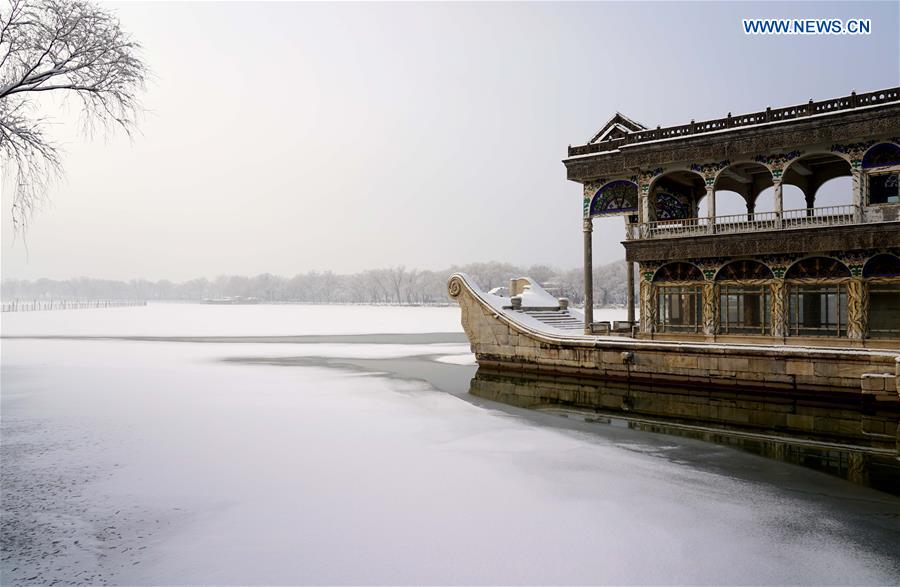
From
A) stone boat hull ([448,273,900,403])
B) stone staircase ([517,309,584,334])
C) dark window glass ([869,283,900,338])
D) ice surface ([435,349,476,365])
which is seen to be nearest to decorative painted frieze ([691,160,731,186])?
dark window glass ([869,283,900,338])

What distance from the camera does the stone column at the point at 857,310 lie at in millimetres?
18422

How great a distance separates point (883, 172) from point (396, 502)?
19.9 metres

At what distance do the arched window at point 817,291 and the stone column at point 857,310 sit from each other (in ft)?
1.25

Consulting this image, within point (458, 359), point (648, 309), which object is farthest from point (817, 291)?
point (458, 359)

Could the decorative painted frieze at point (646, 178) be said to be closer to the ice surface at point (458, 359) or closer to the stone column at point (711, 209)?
the stone column at point (711, 209)

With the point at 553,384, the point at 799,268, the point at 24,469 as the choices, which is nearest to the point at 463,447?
the point at 24,469

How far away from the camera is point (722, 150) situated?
21266 millimetres

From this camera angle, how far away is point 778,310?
66.0 feet

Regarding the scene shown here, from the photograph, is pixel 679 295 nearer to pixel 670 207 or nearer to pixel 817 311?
pixel 670 207

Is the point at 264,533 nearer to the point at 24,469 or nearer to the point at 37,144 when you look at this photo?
the point at 24,469

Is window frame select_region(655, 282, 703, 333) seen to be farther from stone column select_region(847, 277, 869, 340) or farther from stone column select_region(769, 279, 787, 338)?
stone column select_region(847, 277, 869, 340)

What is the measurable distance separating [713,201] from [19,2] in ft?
70.6

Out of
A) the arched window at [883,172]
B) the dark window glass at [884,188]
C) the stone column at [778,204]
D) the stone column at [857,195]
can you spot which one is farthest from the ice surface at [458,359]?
the dark window glass at [884,188]

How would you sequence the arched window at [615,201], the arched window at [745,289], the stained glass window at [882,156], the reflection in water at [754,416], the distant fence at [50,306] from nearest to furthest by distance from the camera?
the reflection in water at [754,416]
the stained glass window at [882,156]
the arched window at [745,289]
the arched window at [615,201]
the distant fence at [50,306]
